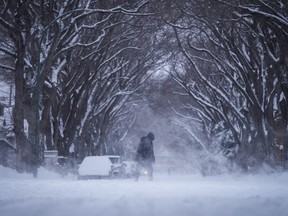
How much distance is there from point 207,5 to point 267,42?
9.43 feet

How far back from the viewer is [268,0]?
57.2 feet

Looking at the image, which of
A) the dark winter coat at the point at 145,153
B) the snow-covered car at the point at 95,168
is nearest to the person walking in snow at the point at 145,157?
the dark winter coat at the point at 145,153

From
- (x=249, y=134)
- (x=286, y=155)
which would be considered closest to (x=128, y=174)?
(x=249, y=134)

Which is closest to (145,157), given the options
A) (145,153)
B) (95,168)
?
(145,153)

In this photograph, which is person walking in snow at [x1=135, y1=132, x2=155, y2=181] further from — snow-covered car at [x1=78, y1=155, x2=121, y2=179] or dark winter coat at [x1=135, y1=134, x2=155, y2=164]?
snow-covered car at [x1=78, y1=155, x2=121, y2=179]

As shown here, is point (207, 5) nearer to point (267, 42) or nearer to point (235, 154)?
point (267, 42)

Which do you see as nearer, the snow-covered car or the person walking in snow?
the person walking in snow

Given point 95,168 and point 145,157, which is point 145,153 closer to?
point 145,157

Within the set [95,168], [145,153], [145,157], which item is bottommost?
[95,168]

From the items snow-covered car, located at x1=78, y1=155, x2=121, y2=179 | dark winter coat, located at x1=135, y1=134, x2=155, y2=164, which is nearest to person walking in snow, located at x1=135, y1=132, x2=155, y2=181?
dark winter coat, located at x1=135, y1=134, x2=155, y2=164

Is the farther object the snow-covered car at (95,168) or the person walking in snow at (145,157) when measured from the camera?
the snow-covered car at (95,168)

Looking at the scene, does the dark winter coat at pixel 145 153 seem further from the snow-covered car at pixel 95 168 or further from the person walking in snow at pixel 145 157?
the snow-covered car at pixel 95 168

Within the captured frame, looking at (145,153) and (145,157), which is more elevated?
(145,153)

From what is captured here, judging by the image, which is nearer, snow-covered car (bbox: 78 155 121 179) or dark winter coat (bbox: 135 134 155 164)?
dark winter coat (bbox: 135 134 155 164)
